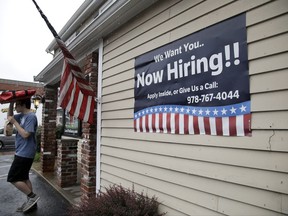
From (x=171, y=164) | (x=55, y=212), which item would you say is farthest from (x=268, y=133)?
(x=55, y=212)

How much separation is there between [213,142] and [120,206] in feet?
4.48

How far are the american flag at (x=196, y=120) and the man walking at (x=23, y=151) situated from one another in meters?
2.17

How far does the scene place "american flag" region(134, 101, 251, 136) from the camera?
7.27ft

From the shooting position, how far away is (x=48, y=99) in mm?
8539

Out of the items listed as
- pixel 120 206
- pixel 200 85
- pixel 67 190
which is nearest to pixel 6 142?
pixel 67 190

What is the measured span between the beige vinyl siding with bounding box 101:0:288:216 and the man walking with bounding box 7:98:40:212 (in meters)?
1.66

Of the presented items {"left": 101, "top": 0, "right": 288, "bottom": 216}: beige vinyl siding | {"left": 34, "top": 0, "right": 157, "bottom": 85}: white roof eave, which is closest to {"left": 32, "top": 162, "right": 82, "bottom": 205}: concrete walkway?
{"left": 101, "top": 0, "right": 288, "bottom": 216}: beige vinyl siding

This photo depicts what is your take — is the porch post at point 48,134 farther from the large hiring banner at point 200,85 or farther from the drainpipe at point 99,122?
the large hiring banner at point 200,85

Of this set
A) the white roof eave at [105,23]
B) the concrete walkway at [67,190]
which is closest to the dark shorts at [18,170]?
the concrete walkway at [67,190]

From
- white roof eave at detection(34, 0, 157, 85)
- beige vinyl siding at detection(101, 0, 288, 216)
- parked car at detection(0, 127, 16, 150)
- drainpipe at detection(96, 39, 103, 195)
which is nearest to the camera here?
beige vinyl siding at detection(101, 0, 288, 216)

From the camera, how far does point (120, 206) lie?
3055mm

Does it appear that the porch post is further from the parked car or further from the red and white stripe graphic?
the parked car

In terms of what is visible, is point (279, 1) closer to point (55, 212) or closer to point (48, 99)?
point (55, 212)

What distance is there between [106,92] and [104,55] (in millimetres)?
676
